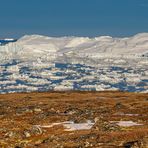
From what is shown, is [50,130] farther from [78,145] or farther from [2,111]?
[2,111]

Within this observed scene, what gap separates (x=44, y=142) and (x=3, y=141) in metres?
5.93

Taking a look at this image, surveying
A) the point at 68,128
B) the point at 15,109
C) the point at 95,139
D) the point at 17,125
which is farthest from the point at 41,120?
the point at 95,139

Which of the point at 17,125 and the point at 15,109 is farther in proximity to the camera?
the point at 15,109

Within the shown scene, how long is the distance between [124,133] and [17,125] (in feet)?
82.0

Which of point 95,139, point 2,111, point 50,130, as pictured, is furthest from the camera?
point 2,111

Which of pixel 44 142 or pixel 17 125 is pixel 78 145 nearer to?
pixel 44 142

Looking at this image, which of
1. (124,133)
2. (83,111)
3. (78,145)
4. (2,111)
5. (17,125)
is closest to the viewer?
(78,145)

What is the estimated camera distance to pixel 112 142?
66500mm

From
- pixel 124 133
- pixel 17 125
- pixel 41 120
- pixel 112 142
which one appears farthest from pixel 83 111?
pixel 112 142

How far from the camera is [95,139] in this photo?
70.9 meters

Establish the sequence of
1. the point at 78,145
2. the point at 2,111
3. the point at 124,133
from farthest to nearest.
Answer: the point at 2,111 < the point at 124,133 < the point at 78,145

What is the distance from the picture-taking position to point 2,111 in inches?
5049

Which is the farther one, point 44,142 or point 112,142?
point 44,142

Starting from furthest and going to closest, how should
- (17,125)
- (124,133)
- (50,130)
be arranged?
(17,125) → (50,130) → (124,133)
